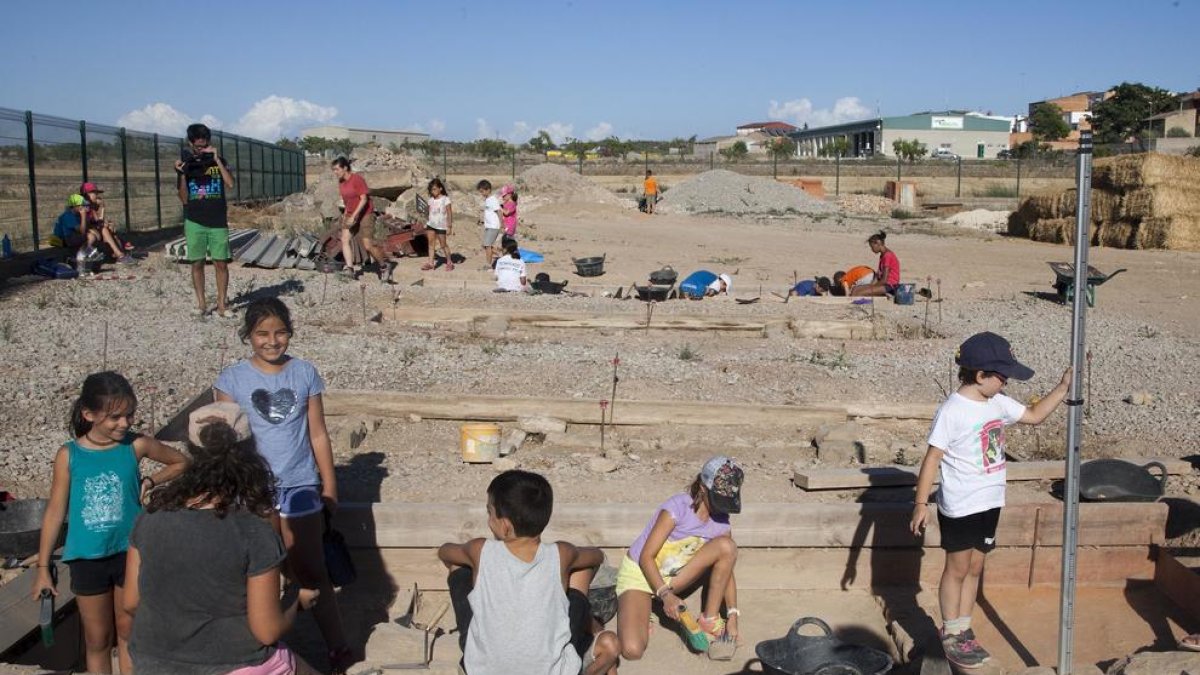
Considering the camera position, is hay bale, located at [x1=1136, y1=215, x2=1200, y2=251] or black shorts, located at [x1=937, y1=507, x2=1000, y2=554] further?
hay bale, located at [x1=1136, y1=215, x2=1200, y2=251]

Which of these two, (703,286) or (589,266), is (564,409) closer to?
(703,286)

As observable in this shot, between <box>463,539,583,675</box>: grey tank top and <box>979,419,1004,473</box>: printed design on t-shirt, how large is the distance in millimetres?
1965

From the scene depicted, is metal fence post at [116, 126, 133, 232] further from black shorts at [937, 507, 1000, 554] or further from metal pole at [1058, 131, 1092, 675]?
metal pole at [1058, 131, 1092, 675]

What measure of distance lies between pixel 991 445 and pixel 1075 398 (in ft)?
1.86

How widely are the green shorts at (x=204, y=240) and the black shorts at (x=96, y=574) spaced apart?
Answer: 268 inches

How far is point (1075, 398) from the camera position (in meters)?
4.12

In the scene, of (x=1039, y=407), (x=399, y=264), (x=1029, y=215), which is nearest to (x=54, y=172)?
(x=399, y=264)

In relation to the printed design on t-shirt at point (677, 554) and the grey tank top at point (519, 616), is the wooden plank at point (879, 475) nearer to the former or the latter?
the printed design on t-shirt at point (677, 554)

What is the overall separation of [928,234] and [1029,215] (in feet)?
7.38

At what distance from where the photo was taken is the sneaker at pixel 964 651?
4.56 m

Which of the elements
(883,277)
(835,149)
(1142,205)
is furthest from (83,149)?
(835,149)

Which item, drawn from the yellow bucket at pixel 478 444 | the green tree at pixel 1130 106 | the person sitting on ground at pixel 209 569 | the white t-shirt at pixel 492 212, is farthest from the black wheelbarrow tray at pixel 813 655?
the green tree at pixel 1130 106

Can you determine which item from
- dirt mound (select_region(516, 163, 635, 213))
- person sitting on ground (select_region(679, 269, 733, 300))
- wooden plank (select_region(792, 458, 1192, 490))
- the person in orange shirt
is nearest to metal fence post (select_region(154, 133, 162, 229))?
person sitting on ground (select_region(679, 269, 733, 300))

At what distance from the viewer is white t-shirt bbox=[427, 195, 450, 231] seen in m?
15.6
